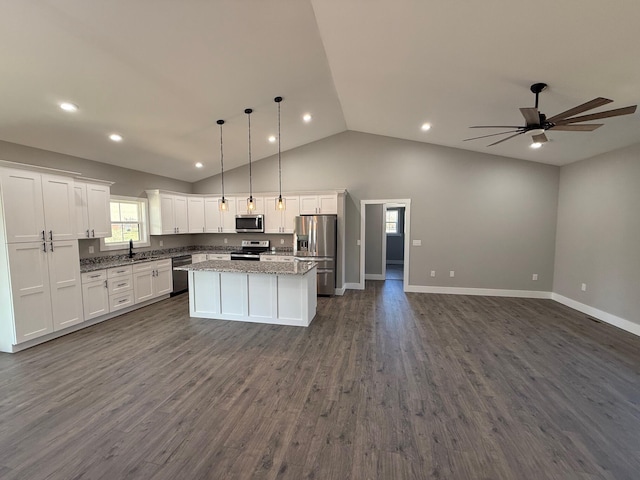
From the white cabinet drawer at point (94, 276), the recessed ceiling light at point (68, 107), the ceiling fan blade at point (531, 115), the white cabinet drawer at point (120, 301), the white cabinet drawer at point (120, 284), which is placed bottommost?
the white cabinet drawer at point (120, 301)

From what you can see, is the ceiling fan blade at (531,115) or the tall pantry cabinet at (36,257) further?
the tall pantry cabinet at (36,257)

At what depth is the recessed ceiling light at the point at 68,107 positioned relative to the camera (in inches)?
123

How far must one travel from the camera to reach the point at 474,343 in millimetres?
3510

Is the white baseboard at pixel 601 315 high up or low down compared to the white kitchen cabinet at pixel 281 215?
down

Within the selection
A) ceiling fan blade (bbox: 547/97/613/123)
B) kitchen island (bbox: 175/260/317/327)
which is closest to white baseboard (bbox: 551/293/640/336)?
ceiling fan blade (bbox: 547/97/613/123)

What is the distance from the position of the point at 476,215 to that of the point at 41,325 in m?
7.52

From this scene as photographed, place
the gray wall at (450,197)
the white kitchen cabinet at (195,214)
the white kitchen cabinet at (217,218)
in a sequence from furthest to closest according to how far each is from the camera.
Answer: the white kitchen cabinet at (217,218) < the white kitchen cabinet at (195,214) < the gray wall at (450,197)

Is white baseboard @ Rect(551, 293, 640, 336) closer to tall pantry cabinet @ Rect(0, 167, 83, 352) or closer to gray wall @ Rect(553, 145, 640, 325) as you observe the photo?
gray wall @ Rect(553, 145, 640, 325)

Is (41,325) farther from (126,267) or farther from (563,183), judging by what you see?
(563,183)

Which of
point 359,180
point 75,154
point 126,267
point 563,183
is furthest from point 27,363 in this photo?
point 563,183

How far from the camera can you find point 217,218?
6.67 m

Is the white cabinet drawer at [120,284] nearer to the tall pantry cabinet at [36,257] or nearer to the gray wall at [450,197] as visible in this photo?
the tall pantry cabinet at [36,257]

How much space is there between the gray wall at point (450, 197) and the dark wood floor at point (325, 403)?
6.09 feet

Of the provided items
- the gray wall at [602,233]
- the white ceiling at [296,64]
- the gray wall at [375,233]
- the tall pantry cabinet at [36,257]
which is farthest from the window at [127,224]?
the gray wall at [602,233]
